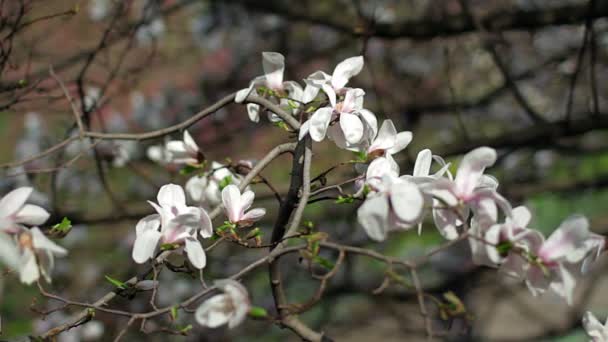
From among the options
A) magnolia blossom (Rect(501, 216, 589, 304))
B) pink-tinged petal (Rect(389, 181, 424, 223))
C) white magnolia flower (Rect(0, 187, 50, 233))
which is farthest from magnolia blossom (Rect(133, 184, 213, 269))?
magnolia blossom (Rect(501, 216, 589, 304))

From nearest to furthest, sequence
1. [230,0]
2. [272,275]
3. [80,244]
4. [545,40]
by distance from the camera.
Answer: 1. [272,275]
2. [230,0]
3. [545,40]
4. [80,244]

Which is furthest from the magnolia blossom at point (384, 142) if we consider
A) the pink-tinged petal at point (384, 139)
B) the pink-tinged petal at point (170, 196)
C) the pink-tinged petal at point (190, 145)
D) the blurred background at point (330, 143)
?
the blurred background at point (330, 143)

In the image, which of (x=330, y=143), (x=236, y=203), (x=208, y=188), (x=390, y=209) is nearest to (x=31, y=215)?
(x=236, y=203)

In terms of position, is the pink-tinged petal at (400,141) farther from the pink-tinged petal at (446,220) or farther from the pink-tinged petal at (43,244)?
the pink-tinged petal at (43,244)

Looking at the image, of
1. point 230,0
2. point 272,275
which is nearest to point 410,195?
point 272,275

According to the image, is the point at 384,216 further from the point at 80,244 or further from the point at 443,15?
the point at 80,244

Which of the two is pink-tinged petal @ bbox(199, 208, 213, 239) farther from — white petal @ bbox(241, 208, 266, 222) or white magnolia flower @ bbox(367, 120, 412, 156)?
white magnolia flower @ bbox(367, 120, 412, 156)
